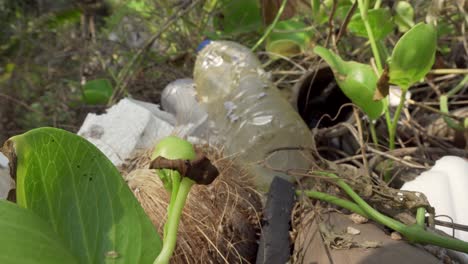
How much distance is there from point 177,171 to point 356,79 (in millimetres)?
283

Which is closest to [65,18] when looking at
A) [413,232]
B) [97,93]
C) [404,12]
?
[97,93]

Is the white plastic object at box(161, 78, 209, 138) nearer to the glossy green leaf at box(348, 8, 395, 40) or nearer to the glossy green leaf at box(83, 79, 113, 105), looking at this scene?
the glossy green leaf at box(83, 79, 113, 105)

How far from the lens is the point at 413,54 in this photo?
1.69 feet

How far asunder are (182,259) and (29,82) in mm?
752

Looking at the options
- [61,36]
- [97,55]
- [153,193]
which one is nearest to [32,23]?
[61,36]

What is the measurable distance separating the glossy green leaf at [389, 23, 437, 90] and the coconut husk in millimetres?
222

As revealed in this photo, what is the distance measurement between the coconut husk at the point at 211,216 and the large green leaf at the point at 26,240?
14 centimetres

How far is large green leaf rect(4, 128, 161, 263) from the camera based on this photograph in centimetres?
39

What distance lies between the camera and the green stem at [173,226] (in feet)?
1.25

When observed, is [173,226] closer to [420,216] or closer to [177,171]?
[177,171]

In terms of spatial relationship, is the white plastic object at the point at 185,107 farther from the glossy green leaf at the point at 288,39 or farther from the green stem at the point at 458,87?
the green stem at the point at 458,87

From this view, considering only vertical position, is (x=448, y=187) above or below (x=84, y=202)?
below

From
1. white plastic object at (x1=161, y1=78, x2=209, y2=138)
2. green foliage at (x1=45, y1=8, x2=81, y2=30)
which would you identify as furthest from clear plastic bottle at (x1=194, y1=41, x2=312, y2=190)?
green foliage at (x1=45, y1=8, x2=81, y2=30)

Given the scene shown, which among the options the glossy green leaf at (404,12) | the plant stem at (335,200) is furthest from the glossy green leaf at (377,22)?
the plant stem at (335,200)
